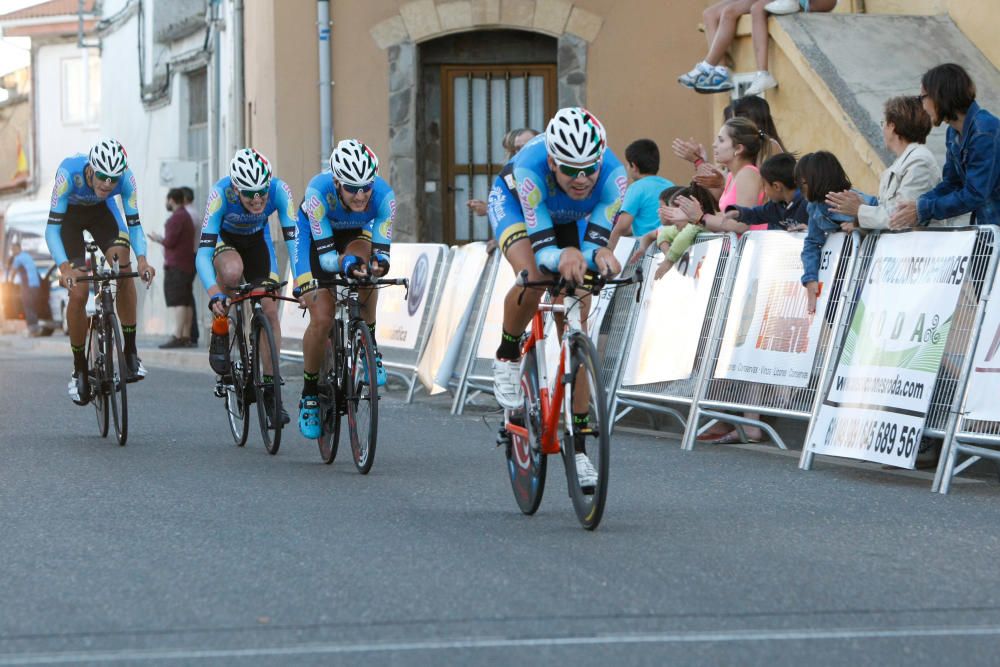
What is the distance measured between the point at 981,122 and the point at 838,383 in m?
1.59

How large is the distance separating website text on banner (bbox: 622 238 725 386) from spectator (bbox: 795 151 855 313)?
3.82 feet

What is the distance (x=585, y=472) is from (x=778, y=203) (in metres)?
4.35

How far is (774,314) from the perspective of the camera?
10.4m

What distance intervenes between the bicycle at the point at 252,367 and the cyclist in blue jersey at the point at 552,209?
2.40 meters

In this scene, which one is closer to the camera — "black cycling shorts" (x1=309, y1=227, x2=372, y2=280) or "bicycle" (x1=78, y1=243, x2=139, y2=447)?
"black cycling shorts" (x1=309, y1=227, x2=372, y2=280)

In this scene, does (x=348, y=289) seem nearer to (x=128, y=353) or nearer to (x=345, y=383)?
(x=345, y=383)

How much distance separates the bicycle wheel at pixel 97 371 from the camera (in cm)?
1144

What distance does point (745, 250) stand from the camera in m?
10.9

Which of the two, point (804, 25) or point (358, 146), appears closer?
point (358, 146)

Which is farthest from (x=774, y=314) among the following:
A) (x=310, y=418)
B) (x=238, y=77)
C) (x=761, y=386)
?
(x=238, y=77)

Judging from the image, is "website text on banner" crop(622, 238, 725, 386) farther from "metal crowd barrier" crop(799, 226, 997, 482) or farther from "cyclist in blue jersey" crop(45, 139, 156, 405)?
"cyclist in blue jersey" crop(45, 139, 156, 405)

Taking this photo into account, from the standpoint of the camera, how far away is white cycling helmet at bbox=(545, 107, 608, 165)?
7.48 m

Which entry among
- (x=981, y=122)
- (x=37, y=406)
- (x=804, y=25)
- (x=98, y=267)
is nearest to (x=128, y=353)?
(x=98, y=267)

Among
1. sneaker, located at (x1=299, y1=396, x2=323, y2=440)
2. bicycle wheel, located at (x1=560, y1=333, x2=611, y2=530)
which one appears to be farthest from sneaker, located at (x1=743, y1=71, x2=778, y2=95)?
bicycle wheel, located at (x1=560, y1=333, x2=611, y2=530)
